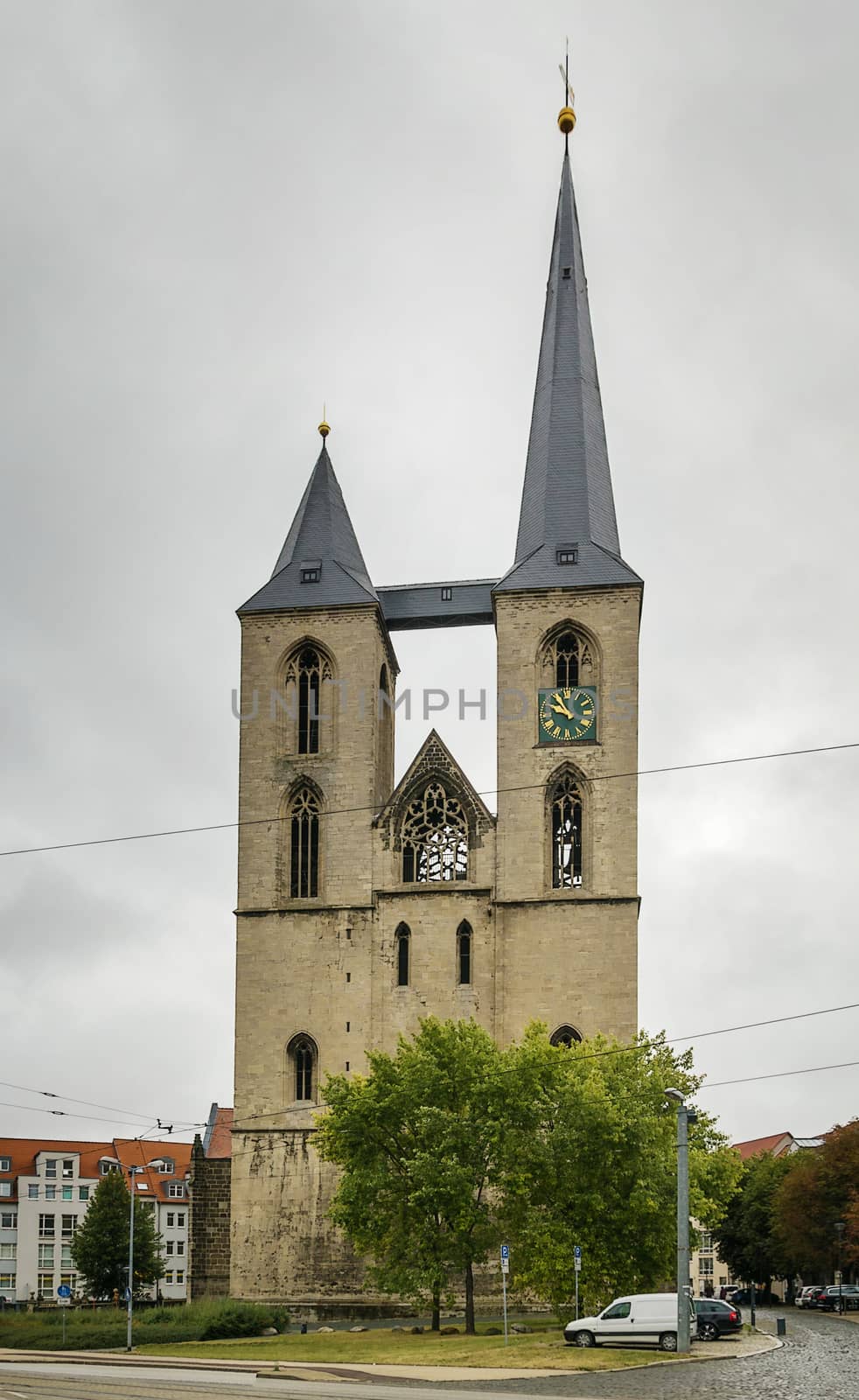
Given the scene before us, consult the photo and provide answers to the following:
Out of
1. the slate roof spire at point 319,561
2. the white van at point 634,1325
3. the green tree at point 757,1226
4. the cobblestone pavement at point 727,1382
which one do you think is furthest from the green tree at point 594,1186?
the green tree at point 757,1226

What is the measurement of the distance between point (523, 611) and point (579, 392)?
9.68 metres

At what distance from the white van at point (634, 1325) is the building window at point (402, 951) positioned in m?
21.8

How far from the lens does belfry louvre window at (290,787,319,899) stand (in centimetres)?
5944

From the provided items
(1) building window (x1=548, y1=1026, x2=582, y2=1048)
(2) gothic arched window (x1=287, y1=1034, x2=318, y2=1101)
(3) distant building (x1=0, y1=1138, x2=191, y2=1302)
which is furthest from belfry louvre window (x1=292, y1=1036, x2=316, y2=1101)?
(3) distant building (x1=0, y1=1138, x2=191, y2=1302)

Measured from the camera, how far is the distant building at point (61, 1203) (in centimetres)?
8969

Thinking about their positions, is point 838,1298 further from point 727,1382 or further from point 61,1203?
point 61,1203

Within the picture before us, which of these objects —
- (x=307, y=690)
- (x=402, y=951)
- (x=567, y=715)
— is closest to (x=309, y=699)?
(x=307, y=690)

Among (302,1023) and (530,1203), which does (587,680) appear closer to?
(302,1023)

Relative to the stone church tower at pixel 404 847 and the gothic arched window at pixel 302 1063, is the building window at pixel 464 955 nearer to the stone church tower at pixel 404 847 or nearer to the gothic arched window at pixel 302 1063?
the stone church tower at pixel 404 847

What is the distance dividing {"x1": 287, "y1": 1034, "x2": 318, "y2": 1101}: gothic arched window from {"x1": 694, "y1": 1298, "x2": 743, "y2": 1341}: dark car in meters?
18.9

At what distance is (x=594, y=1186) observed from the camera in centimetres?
4172

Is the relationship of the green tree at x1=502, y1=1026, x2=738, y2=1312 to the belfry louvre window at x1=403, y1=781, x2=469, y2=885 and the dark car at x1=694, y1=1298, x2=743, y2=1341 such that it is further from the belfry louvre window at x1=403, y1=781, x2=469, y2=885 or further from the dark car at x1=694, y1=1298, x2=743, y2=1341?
the belfry louvre window at x1=403, y1=781, x2=469, y2=885

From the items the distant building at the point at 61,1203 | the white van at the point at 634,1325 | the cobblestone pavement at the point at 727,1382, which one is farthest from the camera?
the distant building at the point at 61,1203

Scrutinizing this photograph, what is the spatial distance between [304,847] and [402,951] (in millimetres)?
5069
